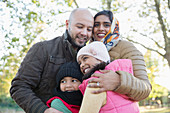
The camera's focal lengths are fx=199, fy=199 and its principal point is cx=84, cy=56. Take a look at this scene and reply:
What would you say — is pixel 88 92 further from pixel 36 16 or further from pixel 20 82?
pixel 36 16

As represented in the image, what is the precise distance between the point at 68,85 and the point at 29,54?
84 centimetres

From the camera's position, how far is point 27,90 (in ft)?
8.83

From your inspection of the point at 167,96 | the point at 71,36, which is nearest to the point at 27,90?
the point at 71,36

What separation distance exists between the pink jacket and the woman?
0.06m

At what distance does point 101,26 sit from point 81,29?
33 cm

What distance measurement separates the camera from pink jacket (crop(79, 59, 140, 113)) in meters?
1.95

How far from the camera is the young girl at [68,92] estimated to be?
2.48 meters

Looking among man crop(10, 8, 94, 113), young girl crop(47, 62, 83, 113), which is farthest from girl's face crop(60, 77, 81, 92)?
man crop(10, 8, 94, 113)

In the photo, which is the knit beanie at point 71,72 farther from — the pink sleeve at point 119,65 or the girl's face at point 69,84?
the pink sleeve at point 119,65

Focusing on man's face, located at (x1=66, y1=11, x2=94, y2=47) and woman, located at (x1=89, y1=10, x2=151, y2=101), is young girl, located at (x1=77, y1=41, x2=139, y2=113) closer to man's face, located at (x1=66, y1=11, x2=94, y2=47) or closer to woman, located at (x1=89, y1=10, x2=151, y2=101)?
woman, located at (x1=89, y1=10, x2=151, y2=101)

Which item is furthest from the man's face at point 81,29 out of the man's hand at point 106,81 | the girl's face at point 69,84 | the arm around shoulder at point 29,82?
the man's hand at point 106,81

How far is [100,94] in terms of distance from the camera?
1911 mm

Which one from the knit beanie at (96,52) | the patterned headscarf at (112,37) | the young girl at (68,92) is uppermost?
the patterned headscarf at (112,37)

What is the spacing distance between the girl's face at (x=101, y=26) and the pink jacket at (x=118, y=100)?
0.95 m
